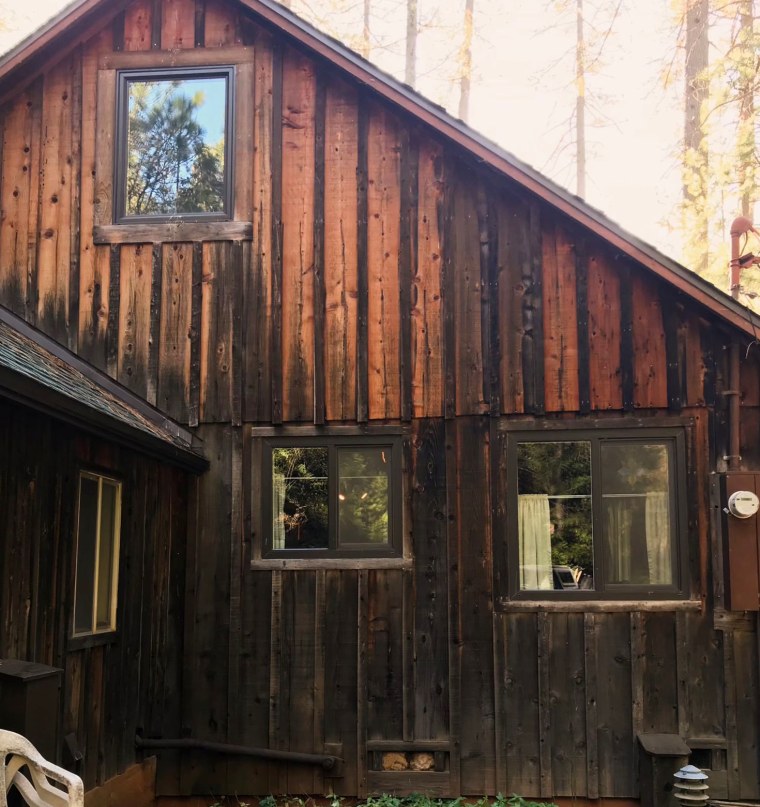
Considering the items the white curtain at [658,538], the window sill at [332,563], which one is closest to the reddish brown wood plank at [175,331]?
the window sill at [332,563]

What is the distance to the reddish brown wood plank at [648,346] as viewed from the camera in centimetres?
761

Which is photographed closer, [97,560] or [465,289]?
[97,560]

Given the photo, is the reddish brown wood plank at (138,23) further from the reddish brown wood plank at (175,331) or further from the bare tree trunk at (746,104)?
the bare tree trunk at (746,104)

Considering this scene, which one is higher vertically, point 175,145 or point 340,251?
point 175,145

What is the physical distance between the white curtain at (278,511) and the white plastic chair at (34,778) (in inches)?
138

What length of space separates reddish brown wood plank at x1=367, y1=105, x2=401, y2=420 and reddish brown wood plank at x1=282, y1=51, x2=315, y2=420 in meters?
0.47

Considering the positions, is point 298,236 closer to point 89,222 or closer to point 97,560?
point 89,222

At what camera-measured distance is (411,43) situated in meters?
18.4

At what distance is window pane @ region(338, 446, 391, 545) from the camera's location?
25.5 feet

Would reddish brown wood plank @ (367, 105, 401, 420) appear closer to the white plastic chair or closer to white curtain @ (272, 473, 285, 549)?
white curtain @ (272, 473, 285, 549)

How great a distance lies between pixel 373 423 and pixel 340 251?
138cm

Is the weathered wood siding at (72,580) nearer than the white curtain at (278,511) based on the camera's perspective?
Yes

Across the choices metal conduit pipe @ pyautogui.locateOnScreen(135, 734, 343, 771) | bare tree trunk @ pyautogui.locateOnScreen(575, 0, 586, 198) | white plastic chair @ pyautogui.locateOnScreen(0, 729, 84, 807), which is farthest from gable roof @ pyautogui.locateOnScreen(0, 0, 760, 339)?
bare tree trunk @ pyautogui.locateOnScreen(575, 0, 586, 198)

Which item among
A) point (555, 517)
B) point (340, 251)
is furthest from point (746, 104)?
point (555, 517)
